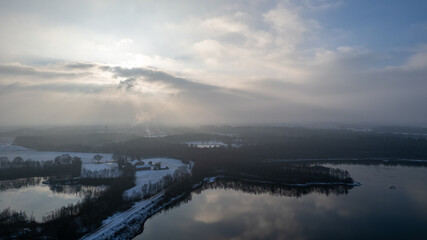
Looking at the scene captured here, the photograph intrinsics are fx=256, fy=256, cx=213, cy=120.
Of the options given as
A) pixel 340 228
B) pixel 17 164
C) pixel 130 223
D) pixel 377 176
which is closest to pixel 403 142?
pixel 377 176

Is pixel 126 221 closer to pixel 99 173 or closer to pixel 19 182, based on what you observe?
pixel 99 173

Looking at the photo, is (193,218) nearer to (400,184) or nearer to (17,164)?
(400,184)

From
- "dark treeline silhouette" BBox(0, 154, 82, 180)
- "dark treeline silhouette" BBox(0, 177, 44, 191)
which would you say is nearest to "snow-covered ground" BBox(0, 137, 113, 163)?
"dark treeline silhouette" BBox(0, 154, 82, 180)

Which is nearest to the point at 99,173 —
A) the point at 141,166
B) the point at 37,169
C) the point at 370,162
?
the point at 141,166

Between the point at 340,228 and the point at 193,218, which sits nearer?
the point at 340,228

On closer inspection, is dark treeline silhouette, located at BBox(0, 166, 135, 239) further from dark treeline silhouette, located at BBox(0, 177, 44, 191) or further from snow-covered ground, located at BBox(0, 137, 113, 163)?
snow-covered ground, located at BBox(0, 137, 113, 163)

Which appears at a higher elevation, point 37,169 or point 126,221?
point 37,169

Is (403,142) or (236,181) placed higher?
(403,142)

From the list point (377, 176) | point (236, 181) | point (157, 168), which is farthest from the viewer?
point (157, 168)
